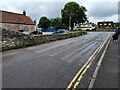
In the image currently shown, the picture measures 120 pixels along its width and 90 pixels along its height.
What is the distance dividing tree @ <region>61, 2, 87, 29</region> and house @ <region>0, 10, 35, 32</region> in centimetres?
3985

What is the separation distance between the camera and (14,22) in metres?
59.4

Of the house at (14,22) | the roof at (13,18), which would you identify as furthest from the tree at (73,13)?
the roof at (13,18)

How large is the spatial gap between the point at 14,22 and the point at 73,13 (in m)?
52.5

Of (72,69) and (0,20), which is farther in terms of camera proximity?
(0,20)

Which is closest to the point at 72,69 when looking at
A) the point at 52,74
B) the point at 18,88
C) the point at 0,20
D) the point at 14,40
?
the point at 52,74

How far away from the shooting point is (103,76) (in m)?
9.10

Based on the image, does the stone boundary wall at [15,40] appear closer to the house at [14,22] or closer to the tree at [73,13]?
the house at [14,22]

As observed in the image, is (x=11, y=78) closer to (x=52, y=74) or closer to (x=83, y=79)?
(x=52, y=74)

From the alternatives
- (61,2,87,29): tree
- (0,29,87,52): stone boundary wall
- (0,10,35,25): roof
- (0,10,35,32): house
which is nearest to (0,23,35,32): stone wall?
(0,10,35,32): house

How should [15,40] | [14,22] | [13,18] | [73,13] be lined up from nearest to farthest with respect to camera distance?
[15,40], [14,22], [13,18], [73,13]

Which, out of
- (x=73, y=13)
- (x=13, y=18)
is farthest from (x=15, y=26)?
(x=73, y=13)

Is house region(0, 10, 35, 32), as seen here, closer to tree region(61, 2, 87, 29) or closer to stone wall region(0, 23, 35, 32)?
stone wall region(0, 23, 35, 32)

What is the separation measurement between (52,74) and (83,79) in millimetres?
1407

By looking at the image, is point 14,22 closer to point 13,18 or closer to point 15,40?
point 13,18
